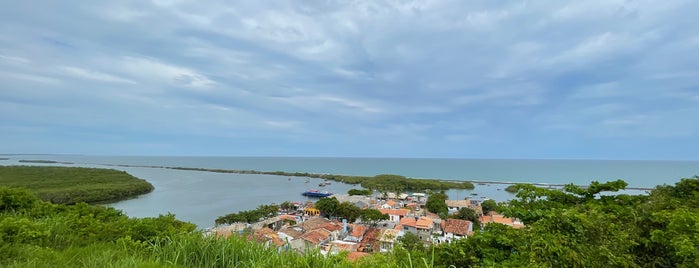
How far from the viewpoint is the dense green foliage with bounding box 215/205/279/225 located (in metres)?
20.5

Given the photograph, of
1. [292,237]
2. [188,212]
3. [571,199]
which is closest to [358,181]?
[188,212]

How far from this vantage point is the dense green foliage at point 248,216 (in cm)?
2055

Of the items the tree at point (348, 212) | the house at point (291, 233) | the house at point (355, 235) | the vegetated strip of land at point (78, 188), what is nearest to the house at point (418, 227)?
the house at point (355, 235)

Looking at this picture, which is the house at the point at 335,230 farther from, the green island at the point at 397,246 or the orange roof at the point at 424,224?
the green island at the point at 397,246

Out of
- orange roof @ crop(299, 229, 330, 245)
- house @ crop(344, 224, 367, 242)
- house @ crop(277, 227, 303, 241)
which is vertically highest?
orange roof @ crop(299, 229, 330, 245)

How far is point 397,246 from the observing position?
11.0ft

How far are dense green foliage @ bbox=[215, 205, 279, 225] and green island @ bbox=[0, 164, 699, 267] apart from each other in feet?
56.2

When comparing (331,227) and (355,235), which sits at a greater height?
(331,227)

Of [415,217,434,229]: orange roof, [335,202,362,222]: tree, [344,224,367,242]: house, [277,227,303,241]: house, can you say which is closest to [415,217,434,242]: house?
[415,217,434,229]: orange roof

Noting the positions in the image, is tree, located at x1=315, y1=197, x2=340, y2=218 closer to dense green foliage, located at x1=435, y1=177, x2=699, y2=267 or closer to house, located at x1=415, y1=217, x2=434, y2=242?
house, located at x1=415, y1=217, x2=434, y2=242

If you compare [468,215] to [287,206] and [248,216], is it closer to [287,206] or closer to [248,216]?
[248,216]

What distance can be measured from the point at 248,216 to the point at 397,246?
20.2m

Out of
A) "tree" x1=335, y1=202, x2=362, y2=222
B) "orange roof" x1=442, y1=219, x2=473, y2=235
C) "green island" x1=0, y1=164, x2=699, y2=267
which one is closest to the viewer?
"green island" x1=0, y1=164, x2=699, y2=267

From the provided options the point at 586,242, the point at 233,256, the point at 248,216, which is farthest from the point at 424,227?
the point at 233,256
